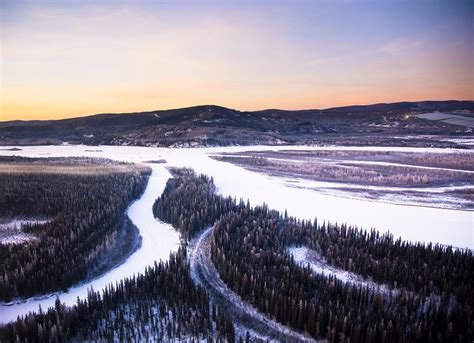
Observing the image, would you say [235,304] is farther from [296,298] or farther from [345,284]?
[345,284]

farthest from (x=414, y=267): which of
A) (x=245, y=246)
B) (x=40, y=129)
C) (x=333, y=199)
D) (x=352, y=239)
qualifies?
(x=40, y=129)

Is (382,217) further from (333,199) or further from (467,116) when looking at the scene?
(467,116)

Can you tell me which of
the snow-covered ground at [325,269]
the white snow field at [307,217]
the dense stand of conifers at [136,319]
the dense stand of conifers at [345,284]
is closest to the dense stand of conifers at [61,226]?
the white snow field at [307,217]

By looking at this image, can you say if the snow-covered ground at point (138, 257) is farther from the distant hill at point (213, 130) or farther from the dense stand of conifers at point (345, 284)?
the distant hill at point (213, 130)

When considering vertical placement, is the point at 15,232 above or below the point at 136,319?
above

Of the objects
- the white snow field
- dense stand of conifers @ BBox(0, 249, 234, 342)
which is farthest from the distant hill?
dense stand of conifers @ BBox(0, 249, 234, 342)

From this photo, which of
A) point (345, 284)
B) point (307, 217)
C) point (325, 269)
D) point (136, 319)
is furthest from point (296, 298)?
point (307, 217)
